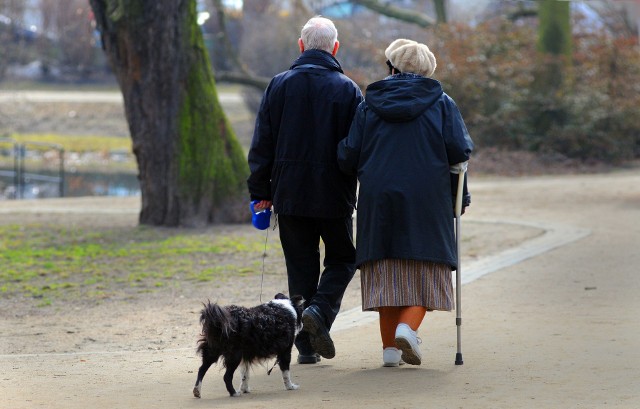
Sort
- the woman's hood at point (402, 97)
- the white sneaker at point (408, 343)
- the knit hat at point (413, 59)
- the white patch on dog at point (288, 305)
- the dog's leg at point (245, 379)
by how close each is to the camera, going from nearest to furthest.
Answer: the dog's leg at point (245, 379) → the white patch on dog at point (288, 305) → the white sneaker at point (408, 343) → the woman's hood at point (402, 97) → the knit hat at point (413, 59)

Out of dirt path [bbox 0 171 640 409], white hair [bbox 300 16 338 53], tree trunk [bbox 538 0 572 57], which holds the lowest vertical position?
dirt path [bbox 0 171 640 409]

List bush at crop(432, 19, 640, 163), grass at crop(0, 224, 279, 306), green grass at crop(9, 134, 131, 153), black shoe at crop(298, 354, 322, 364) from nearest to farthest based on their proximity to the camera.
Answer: black shoe at crop(298, 354, 322, 364) → grass at crop(0, 224, 279, 306) → bush at crop(432, 19, 640, 163) → green grass at crop(9, 134, 131, 153)

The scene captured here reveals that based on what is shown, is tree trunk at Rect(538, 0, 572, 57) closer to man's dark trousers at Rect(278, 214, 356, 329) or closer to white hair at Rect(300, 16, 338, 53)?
white hair at Rect(300, 16, 338, 53)

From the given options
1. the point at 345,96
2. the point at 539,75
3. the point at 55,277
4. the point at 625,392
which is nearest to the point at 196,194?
the point at 55,277

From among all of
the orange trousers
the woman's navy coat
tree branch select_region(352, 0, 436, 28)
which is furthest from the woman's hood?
tree branch select_region(352, 0, 436, 28)

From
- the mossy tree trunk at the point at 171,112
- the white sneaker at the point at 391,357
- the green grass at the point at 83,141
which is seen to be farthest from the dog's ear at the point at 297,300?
the green grass at the point at 83,141

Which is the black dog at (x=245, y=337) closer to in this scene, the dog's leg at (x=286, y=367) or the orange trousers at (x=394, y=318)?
the dog's leg at (x=286, y=367)

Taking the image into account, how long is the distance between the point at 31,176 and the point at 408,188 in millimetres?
19073

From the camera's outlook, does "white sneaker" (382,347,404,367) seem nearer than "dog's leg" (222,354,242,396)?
No

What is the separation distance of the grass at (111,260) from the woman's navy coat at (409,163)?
4.23 metres

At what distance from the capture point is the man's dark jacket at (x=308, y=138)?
6855 mm

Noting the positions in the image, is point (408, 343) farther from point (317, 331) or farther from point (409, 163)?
point (409, 163)

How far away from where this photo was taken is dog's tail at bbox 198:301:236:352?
5840 millimetres

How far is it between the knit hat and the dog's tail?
1831mm
